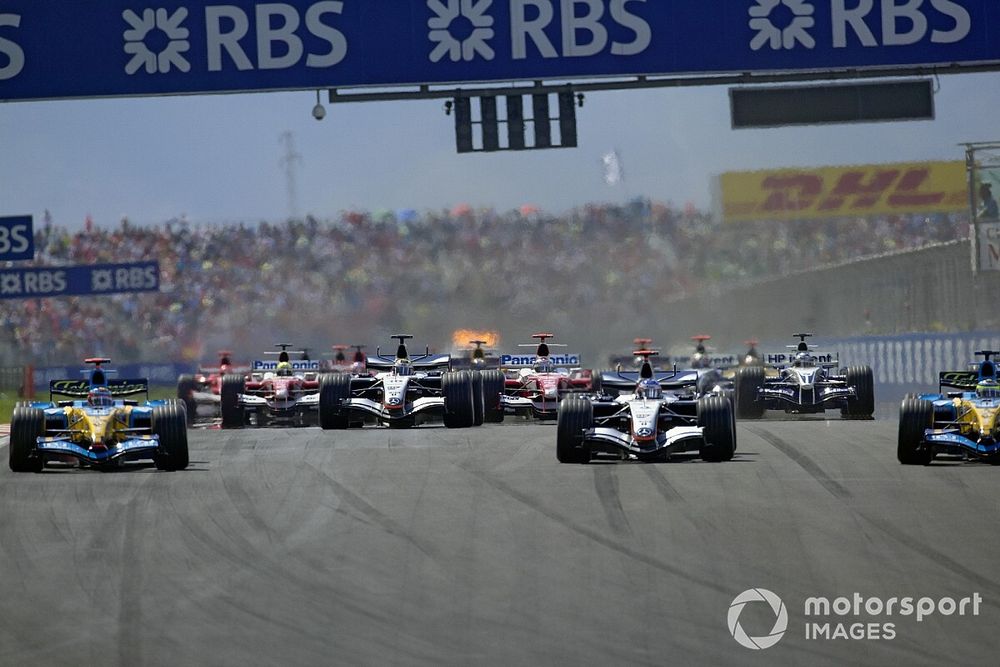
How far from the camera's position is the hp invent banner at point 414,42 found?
24.2m

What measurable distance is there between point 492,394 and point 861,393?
556 centimetres

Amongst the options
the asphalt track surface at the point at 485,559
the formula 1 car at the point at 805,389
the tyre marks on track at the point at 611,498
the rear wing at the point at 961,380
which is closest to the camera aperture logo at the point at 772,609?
the asphalt track surface at the point at 485,559

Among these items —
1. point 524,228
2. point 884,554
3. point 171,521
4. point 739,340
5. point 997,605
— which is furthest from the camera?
point 739,340

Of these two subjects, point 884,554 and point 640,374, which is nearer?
point 884,554

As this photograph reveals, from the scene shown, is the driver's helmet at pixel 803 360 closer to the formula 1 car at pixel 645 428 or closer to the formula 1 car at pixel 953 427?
the formula 1 car at pixel 645 428

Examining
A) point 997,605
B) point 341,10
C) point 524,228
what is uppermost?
point 341,10

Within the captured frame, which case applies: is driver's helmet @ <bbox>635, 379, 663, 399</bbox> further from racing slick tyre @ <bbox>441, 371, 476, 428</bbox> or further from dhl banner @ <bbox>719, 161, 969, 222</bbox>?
dhl banner @ <bbox>719, 161, 969, 222</bbox>

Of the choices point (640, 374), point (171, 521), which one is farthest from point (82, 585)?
point (640, 374)

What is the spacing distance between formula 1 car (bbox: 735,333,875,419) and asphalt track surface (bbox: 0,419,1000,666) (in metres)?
7.14

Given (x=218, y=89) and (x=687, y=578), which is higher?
(x=218, y=89)

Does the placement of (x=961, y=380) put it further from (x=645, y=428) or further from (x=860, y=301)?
(x=860, y=301)

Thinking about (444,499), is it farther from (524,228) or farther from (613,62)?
(524,228)

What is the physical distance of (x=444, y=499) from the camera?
13.8 metres

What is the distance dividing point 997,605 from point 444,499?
6.16 m
